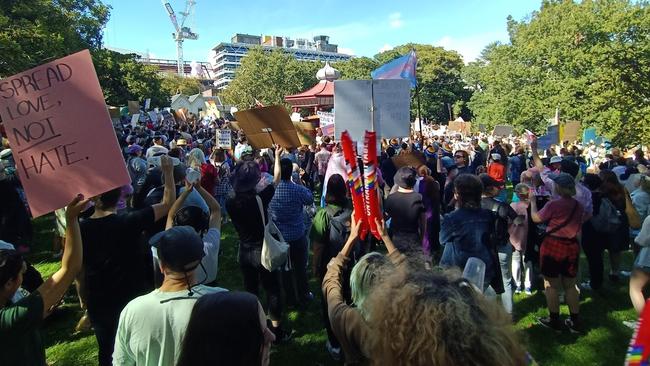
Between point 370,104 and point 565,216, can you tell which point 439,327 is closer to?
point 565,216

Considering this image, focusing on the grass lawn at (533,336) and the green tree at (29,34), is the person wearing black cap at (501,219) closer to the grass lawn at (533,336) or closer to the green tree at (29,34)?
the grass lawn at (533,336)

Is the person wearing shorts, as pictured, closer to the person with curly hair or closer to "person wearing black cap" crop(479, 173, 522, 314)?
"person wearing black cap" crop(479, 173, 522, 314)

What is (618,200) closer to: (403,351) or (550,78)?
(403,351)

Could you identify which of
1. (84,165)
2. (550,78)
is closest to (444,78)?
(550,78)

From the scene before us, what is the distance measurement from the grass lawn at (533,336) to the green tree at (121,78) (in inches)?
1490

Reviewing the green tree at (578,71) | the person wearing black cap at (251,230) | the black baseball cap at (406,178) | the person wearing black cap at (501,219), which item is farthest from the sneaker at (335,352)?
the green tree at (578,71)

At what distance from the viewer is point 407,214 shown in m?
4.45

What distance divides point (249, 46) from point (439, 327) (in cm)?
17294

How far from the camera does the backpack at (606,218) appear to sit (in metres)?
5.51

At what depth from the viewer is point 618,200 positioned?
18.3 feet

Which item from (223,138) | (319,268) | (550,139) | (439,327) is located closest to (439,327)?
(439,327)

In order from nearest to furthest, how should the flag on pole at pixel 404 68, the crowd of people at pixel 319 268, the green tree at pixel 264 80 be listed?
1. the crowd of people at pixel 319 268
2. the flag on pole at pixel 404 68
3. the green tree at pixel 264 80

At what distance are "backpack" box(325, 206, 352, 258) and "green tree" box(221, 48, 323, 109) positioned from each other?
52.0 meters

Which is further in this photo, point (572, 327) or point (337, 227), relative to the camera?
point (572, 327)
